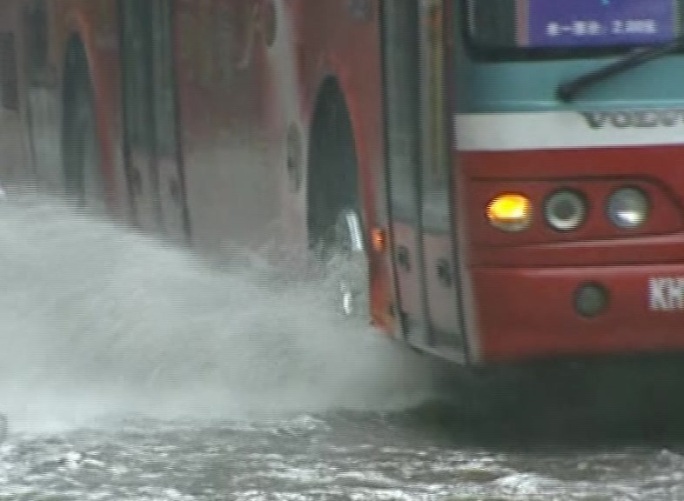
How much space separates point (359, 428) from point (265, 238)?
221 cm

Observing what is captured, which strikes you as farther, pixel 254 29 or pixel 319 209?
pixel 254 29

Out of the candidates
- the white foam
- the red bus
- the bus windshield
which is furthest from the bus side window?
the bus windshield

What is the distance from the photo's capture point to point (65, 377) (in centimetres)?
1045

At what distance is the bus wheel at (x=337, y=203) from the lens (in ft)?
31.7

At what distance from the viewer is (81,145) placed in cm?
1497

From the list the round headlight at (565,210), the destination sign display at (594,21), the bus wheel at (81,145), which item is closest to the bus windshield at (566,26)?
the destination sign display at (594,21)

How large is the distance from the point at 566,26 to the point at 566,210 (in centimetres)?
64

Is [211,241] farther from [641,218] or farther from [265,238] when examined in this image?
[641,218]

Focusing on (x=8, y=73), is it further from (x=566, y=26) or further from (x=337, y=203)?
(x=566, y=26)

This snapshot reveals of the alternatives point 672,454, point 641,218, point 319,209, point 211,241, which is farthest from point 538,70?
point 211,241

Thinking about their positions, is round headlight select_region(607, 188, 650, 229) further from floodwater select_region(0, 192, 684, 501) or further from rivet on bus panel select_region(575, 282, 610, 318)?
floodwater select_region(0, 192, 684, 501)

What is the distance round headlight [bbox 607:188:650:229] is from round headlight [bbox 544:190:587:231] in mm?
101

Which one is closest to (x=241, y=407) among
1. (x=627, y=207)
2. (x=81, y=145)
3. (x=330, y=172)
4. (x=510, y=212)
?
(x=330, y=172)

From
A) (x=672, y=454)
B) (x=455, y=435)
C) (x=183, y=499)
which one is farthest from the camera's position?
(x=455, y=435)
